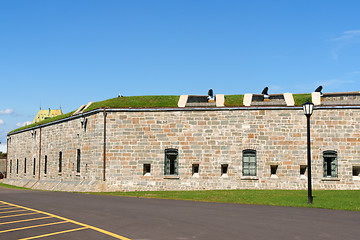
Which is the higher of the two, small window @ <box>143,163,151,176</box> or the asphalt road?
small window @ <box>143,163,151,176</box>

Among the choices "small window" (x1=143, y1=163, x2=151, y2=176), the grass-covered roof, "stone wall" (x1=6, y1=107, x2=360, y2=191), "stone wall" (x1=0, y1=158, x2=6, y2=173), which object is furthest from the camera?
"stone wall" (x1=0, y1=158, x2=6, y2=173)

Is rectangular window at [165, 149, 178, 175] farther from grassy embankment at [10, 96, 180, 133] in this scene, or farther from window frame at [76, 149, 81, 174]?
window frame at [76, 149, 81, 174]

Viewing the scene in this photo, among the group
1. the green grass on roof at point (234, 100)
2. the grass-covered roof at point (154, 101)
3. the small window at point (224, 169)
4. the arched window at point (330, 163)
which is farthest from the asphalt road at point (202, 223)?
the grass-covered roof at point (154, 101)

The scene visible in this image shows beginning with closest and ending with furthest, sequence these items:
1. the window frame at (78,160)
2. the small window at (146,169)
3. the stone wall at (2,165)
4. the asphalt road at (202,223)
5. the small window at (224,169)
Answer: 1. the asphalt road at (202,223)
2. the small window at (224,169)
3. the small window at (146,169)
4. the window frame at (78,160)
5. the stone wall at (2,165)

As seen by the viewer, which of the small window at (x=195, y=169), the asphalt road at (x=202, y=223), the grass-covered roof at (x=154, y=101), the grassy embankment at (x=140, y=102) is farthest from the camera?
the grassy embankment at (x=140, y=102)

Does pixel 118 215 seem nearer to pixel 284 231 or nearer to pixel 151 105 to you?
pixel 284 231

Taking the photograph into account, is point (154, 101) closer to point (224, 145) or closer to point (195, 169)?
Result: point (195, 169)

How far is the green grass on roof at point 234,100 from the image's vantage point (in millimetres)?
24513

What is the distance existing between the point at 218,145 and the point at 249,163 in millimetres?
2233

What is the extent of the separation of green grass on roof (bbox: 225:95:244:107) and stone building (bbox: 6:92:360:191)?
20 centimetres

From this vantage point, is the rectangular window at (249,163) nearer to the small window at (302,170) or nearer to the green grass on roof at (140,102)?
the small window at (302,170)

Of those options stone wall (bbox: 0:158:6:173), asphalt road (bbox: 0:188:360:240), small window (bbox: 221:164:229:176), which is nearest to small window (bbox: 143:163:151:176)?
small window (bbox: 221:164:229:176)

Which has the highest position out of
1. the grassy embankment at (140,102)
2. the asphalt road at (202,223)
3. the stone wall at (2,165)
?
the grassy embankment at (140,102)

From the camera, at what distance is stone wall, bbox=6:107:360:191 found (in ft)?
76.4
